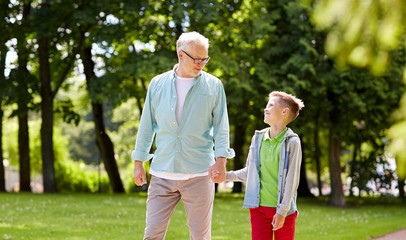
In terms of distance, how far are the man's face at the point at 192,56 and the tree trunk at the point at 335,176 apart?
16196 millimetres

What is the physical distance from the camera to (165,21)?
22.2 m

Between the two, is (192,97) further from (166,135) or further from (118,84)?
(118,84)

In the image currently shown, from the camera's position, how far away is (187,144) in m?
4.66

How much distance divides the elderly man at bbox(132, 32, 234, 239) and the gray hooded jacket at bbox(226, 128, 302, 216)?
249mm

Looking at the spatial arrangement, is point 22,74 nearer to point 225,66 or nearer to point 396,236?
point 225,66

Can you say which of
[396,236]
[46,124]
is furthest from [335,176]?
[46,124]

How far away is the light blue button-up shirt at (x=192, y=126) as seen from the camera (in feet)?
15.2

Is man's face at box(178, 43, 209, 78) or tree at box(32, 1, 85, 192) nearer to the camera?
man's face at box(178, 43, 209, 78)

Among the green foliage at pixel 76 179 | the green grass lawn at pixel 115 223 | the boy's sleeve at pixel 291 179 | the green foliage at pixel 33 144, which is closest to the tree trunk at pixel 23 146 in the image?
the green foliage at pixel 76 179

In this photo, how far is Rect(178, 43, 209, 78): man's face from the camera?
4504mm

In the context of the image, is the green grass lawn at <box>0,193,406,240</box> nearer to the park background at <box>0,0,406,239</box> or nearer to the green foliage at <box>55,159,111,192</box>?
the park background at <box>0,0,406,239</box>

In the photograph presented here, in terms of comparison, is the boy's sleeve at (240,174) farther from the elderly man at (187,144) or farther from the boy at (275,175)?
the elderly man at (187,144)

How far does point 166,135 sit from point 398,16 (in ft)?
8.45

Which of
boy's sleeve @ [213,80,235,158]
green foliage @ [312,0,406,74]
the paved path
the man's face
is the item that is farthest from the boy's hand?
the paved path
